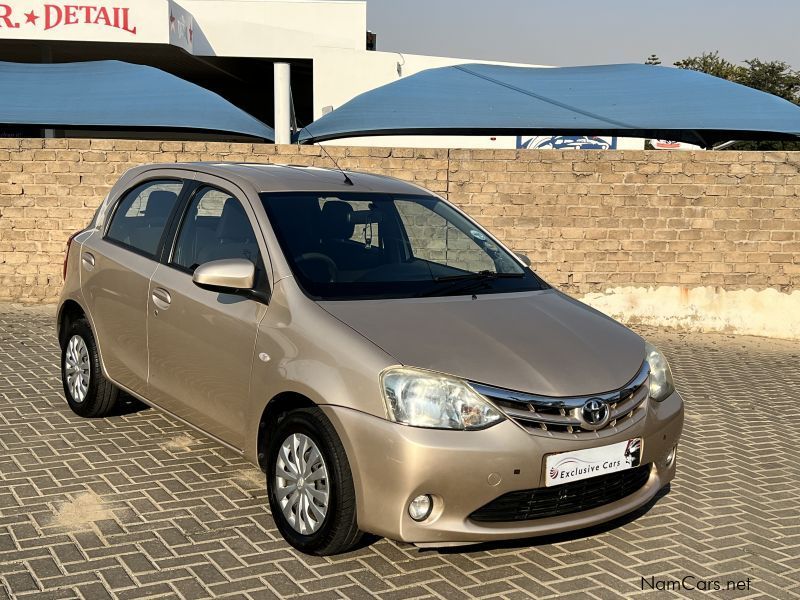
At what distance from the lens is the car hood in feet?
13.8

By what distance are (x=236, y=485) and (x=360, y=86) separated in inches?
956

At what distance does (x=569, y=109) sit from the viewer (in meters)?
12.8

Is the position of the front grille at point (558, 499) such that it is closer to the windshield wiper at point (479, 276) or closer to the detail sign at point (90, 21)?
the windshield wiper at point (479, 276)

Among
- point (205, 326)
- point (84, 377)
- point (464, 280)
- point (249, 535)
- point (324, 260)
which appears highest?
point (324, 260)

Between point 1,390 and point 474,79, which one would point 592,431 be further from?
point 474,79

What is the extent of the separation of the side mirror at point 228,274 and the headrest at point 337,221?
532mm

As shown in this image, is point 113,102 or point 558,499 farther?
point 113,102

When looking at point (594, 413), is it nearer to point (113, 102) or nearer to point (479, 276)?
point (479, 276)

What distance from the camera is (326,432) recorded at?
4.22 metres

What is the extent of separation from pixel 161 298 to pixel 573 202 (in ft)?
24.2

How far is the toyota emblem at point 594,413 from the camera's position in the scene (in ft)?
13.8

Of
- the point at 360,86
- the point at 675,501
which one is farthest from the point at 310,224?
the point at 360,86

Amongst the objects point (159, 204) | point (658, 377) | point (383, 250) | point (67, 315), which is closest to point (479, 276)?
point (383, 250)

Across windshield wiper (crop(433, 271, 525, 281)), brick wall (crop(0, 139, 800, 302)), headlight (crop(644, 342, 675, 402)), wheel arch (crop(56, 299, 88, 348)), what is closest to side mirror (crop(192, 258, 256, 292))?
windshield wiper (crop(433, 271, 525, 281))
